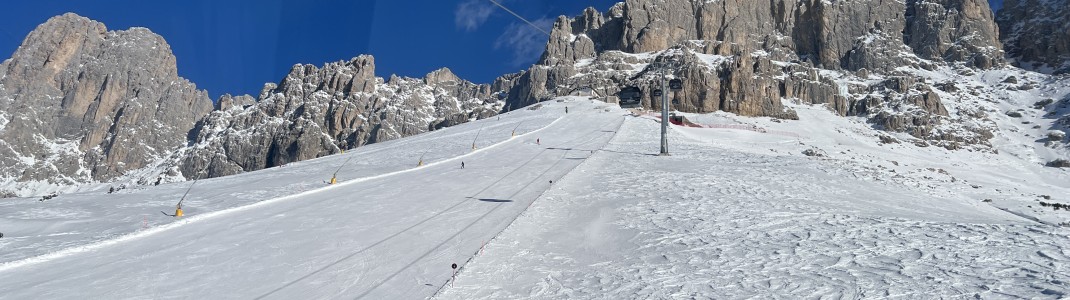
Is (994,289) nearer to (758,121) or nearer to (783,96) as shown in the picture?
(758,121)

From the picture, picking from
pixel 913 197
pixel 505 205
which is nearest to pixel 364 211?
pixel 505 205

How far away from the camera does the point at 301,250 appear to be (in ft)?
43.4

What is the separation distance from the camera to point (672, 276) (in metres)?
10.5

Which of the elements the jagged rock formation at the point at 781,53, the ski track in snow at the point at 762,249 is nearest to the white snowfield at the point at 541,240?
the ski track in snow at the point at 762,249

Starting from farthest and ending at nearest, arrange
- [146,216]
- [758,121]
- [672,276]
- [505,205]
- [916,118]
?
[916,118] < [758,121] < [505,205] < [146,216] < [672,276]

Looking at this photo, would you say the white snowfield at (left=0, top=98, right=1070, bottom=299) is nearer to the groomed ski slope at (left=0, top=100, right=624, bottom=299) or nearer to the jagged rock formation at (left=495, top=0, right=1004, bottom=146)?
the groomed ski slope at (left=0, top=100, right=624, bottom=299)

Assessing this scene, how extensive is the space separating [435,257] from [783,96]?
13812 cm

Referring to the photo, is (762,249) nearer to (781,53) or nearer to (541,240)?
(541,240)

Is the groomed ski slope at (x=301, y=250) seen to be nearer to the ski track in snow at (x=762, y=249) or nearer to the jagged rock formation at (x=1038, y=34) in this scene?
the ski track in snow at (x=762, y=249)

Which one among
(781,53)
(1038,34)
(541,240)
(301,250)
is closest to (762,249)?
(541,240)

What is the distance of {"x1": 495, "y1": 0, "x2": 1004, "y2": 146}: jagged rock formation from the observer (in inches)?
4764

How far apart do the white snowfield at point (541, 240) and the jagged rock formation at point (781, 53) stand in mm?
91079

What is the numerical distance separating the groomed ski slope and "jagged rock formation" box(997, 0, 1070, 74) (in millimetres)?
179960

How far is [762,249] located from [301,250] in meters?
9.59
